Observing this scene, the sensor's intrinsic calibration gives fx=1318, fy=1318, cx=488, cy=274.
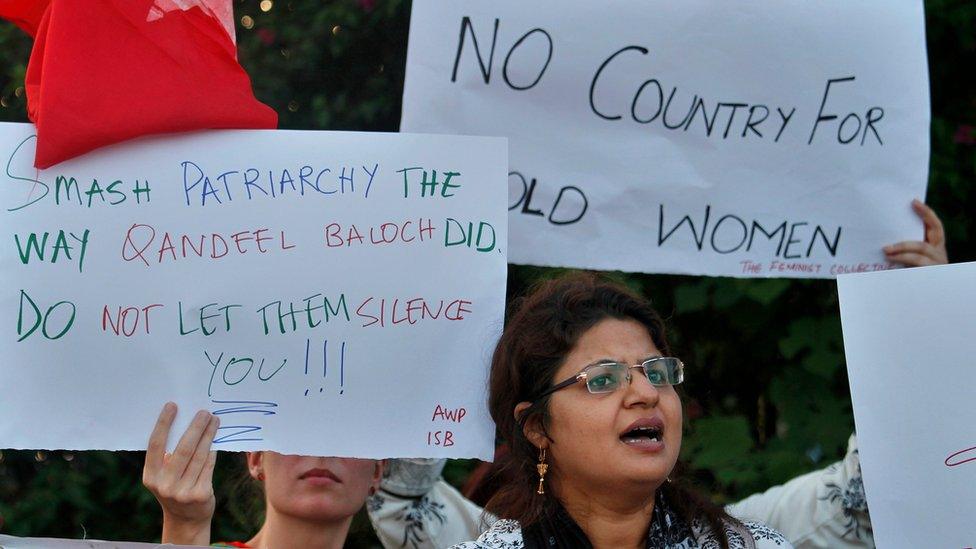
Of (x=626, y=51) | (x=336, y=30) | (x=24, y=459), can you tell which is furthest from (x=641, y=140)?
(x=24, y=459)

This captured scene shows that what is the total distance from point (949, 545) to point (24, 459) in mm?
2884

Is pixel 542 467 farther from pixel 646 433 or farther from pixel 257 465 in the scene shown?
pixel 257 465

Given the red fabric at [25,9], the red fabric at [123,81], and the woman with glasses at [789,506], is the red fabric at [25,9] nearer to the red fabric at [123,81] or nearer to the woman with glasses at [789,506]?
the red fabric at [123,81]

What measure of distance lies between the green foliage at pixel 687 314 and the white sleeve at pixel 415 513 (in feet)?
2.26

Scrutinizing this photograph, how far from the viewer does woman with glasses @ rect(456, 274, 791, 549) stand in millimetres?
2150

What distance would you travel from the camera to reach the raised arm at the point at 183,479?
2145 millimetres

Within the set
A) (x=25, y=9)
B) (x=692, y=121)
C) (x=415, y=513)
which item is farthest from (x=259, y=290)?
(x=692, y=121)

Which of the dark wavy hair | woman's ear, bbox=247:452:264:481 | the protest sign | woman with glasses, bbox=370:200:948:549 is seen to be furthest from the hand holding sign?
woman's ear, bbox=247:452:264:481

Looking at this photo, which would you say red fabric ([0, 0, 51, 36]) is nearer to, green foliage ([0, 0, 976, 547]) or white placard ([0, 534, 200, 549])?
white placard ([0, 534, 200, 549])

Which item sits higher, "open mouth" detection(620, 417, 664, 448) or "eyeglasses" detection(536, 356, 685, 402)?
"eyeglasses" detection(536, 356, 685, 402)

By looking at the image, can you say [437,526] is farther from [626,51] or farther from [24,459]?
[24,459]

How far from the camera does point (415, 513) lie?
2.95 meters

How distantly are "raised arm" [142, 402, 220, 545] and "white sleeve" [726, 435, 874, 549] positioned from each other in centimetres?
117

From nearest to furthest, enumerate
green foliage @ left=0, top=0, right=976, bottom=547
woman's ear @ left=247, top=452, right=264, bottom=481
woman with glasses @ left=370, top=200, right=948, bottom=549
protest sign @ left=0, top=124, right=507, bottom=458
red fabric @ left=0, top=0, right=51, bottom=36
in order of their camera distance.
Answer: protest sign @ left=0, top=124, right=507, bottom=458 < red fabric @ left=0, top=0, right=51, bottom=36 < woman's ear @ left=247, top=452, right=264, bottom=481 < woman with glasses @ left=370, top=200, right=948, bottom=549 < green foliage @ left=0, top=0, right=976, bottom=547
